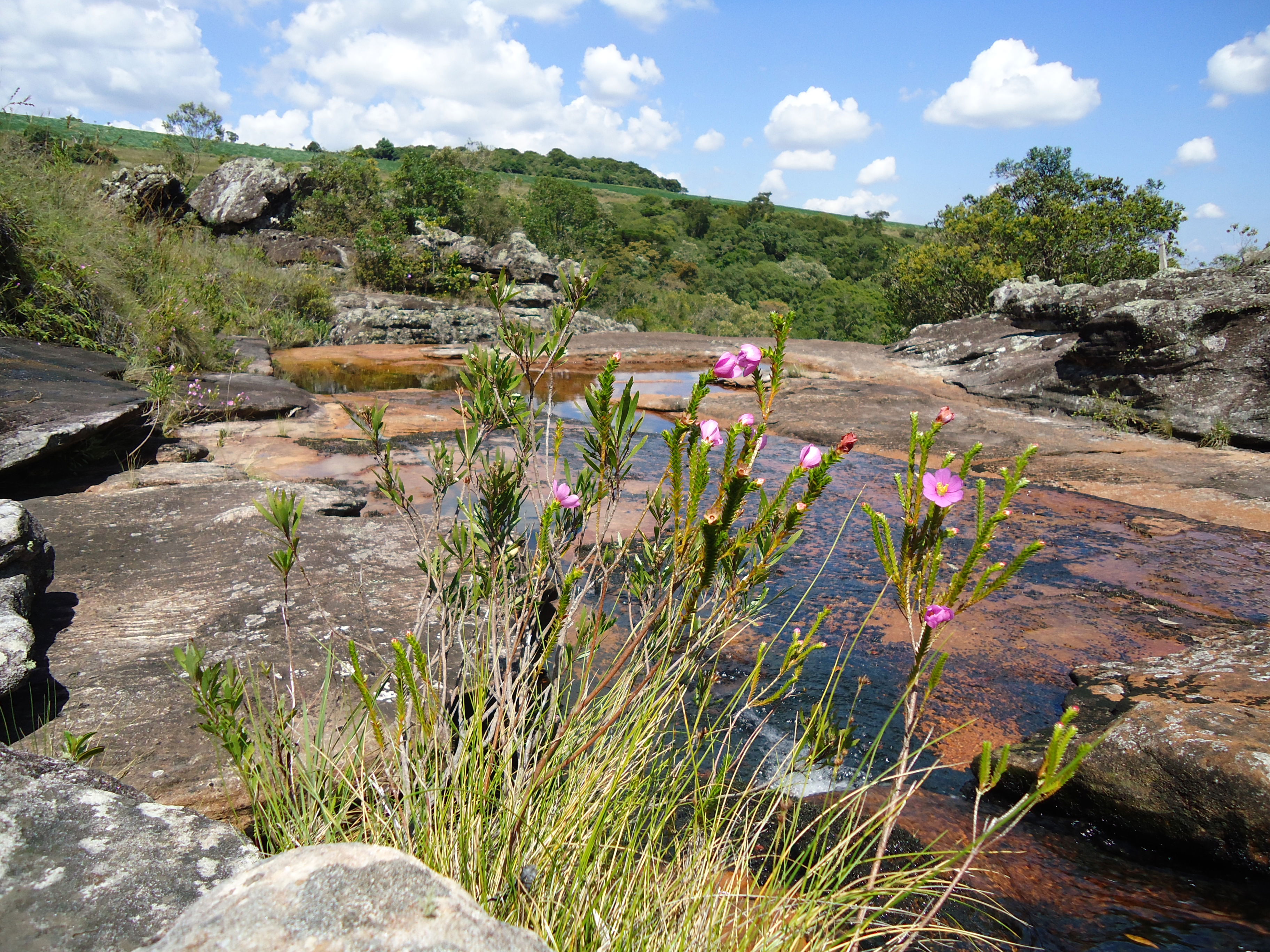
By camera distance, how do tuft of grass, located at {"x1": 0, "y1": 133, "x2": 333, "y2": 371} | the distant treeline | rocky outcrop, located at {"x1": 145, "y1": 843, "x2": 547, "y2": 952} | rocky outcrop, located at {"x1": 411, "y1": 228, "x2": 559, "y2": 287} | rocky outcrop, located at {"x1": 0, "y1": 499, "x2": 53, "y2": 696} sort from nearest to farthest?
rocky outcrop, located at {"x1": 145, "y1": 843, "x2": 547, "y2": 952}, rocky outcrop, located at {"x1": 0, "y1": 499, "x2": 53, "y2": 696}, tuft of grass, located at {"x1": 0, "y1": 133, "x2": 333, "y2": 371}, rocky outcrop, located at {"x1": 411, "y1": 228, "x2": 559, "y2": 287}, the distant treeline

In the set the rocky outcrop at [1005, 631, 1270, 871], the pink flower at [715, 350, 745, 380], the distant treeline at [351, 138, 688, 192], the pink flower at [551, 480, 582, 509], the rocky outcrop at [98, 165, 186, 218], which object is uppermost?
the distant treeline at [351, 138, 688, 192]

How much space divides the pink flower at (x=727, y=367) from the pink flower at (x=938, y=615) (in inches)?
21.3

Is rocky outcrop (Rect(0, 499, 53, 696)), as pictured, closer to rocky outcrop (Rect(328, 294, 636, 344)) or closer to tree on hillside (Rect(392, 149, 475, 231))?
rocky outcrop (Rect(328, 294, 636, 344))

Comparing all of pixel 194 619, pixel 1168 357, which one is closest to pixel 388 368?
pixel 194 619

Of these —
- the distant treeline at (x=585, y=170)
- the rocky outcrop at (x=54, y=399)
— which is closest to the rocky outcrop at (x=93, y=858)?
the rocky outcrop at (x=54, y=399)

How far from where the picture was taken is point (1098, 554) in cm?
477

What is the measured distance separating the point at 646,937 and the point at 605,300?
78.3 feet

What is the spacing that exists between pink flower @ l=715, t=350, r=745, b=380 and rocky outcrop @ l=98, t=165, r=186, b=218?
16823 millimetres

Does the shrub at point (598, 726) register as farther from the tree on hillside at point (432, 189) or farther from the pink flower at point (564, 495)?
the tree on hillside at point (432, 189)

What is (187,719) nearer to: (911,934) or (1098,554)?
(911,934)

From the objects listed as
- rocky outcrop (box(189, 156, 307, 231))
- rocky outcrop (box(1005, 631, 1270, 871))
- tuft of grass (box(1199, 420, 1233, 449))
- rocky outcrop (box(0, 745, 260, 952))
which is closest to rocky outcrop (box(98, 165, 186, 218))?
rocky outcrop (box(189, 156, 307, 231))

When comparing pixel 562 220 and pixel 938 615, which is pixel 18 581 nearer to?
pixel 938 615

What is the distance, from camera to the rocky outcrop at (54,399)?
12.0 ft

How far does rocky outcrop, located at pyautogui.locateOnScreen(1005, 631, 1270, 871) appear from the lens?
2148mm
